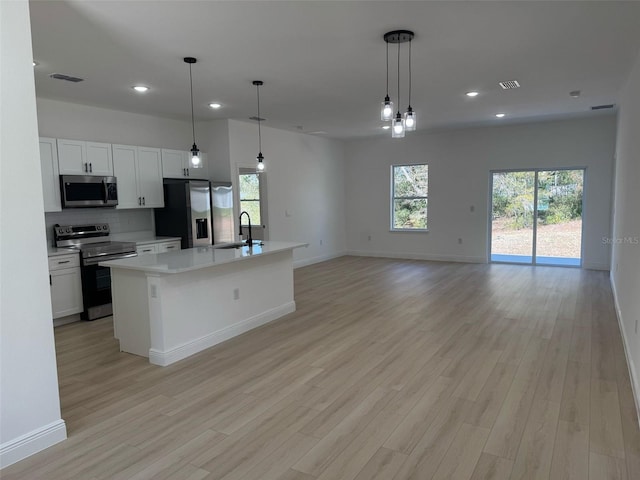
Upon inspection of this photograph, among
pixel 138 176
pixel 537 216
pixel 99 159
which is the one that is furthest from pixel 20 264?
pixel 537 216

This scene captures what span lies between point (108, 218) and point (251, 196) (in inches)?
118

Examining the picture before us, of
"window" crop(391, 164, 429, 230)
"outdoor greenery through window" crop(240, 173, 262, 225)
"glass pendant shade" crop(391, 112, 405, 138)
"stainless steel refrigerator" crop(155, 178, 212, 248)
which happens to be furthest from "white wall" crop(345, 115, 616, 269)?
"glass pendant shade" crop(391, 112, 405, 138)

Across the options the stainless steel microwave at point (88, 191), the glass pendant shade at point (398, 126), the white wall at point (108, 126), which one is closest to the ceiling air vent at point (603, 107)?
the glass pendant shade at point (398, 126)

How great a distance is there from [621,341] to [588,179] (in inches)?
179

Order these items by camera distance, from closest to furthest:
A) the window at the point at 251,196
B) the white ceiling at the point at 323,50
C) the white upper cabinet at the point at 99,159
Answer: the white ceiling at the point at 323,50 → the white upper cabinet at the point at 99,159 → the window at the point at 251,196

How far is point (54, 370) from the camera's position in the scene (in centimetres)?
249

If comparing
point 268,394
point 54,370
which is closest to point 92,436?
point 54,370

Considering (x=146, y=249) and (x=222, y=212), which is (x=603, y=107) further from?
(x=146, y=249)

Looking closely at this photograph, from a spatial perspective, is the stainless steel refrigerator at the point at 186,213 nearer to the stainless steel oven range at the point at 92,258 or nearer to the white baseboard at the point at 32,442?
the stainless steel oven range at the point at 92,258

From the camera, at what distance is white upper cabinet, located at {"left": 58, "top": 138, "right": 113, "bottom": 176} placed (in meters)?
5.10

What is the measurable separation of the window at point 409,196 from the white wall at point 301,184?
127cm

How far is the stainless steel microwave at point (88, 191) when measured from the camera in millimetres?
5086

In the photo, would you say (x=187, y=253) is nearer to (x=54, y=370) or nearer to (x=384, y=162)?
(x=54, y=370)

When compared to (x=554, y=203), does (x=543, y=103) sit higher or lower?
higher
